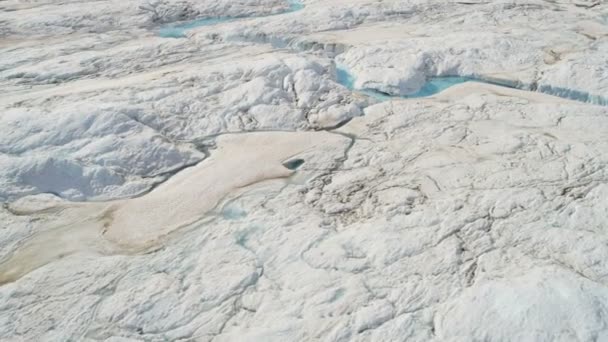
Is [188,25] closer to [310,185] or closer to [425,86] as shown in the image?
[425,86]

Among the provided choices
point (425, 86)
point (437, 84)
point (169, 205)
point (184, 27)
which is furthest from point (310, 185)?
point (184, 27)

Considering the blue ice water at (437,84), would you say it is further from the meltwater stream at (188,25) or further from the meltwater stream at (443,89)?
the meltwater stream at (188,25)

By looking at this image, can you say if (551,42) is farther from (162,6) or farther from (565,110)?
(162,6)

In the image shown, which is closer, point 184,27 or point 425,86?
point 425,86

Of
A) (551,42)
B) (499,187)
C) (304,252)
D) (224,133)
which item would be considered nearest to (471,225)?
(499,187)

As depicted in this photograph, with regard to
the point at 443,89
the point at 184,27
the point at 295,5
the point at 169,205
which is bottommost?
the point at 169,205
